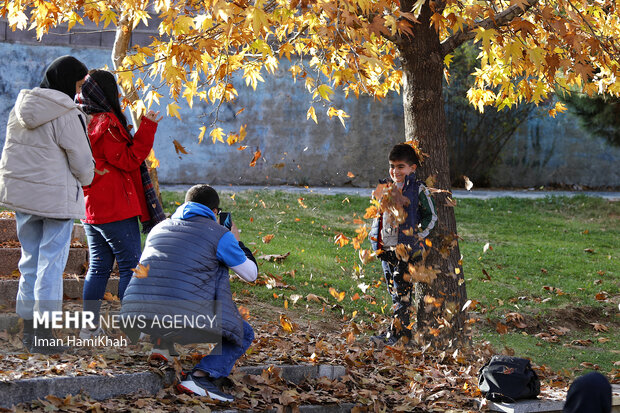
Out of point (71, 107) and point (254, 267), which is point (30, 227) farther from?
point (254, 267)

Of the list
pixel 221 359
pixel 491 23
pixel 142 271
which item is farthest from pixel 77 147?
pixel 491 23

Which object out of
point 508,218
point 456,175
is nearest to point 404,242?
point 508,218

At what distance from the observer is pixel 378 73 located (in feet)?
27.1

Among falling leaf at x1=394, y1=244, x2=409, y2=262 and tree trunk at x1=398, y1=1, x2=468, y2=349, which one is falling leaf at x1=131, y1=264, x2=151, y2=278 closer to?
falling leaf at x1=394, y1=244, x2=409, y2=262

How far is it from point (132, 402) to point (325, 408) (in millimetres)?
1241

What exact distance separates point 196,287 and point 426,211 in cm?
254

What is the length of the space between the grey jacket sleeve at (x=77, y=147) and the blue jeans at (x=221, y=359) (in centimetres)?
138

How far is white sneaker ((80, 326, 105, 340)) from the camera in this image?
5.13m

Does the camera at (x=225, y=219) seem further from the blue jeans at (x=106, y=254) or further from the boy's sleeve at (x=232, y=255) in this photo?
the blue jeans at (x=106, y=254)

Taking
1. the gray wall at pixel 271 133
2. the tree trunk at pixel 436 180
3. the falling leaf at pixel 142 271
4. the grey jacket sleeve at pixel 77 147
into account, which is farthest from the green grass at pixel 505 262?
the falling leaf at pixel 142 271

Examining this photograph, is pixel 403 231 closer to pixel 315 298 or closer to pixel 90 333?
pixel 315 298

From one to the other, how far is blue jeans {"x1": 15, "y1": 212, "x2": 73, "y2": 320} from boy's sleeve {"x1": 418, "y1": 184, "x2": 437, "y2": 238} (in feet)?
9.29

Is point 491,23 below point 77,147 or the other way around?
the other way around

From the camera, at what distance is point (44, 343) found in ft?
15.6
